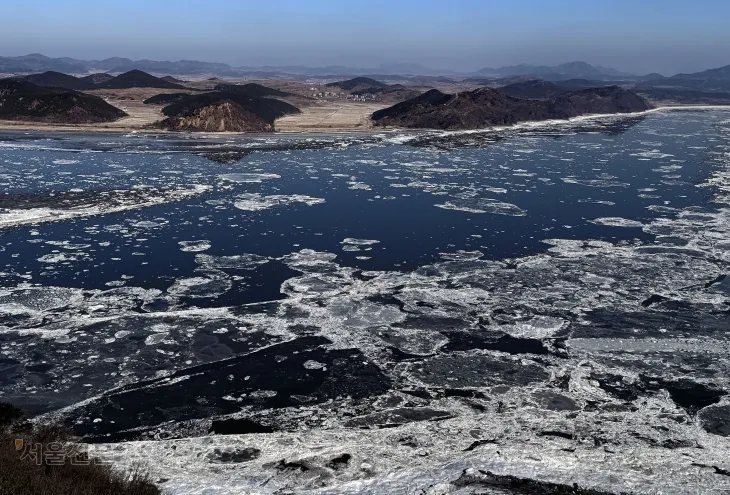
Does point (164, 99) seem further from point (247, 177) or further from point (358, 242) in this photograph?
point (358, 242)

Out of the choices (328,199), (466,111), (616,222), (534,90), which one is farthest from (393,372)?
(534,90)

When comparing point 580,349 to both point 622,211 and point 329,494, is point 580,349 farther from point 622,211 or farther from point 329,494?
point 622,211

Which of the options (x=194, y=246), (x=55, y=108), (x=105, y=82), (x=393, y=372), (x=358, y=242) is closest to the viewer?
(x=393, y=372)

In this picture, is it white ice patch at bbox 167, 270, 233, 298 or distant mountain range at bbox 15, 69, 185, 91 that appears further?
distant mountain range at bbox 15, 69, 185, 91

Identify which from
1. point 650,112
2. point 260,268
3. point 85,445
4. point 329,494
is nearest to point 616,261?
point 260,268

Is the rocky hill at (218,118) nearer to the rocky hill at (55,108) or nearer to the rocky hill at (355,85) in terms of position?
the rocky hill at (55,108)

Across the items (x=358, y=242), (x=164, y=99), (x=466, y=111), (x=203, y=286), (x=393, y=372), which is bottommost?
(x=393, y=372)

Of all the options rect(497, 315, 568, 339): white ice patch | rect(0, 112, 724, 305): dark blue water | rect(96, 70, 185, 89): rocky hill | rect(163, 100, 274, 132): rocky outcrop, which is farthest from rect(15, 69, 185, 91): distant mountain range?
rect(497, 315, 568, 339): white ice patch

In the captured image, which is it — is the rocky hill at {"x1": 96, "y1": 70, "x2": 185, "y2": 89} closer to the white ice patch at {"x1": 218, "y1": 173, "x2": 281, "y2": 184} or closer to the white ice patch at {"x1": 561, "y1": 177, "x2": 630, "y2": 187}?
the white ice patch at {"x1": 218, "y1": 173, "x2": 281, "y2": 184}

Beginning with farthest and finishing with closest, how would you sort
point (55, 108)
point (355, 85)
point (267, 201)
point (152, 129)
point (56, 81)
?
1. point (355, 85)
2. point (56, 81)
3. point (55, 108)
4. point (152, 129)
5. point (267, 201)
